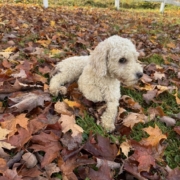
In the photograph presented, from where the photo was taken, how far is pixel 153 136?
2809 millimetres

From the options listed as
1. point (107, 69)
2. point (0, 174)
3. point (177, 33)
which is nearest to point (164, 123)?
point (107, 69)

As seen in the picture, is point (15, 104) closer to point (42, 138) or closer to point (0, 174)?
point (42, 138)

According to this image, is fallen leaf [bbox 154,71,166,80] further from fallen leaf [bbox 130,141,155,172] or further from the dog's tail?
fallen leaf [bbox 130,141,155,172]

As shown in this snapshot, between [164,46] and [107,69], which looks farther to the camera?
[164,46]

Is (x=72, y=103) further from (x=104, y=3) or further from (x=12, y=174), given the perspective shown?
(x=104, y=3)

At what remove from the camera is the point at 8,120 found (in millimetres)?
2695

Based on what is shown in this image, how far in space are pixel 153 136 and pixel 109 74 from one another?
913mm

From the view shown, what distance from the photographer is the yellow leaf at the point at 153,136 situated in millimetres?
2746

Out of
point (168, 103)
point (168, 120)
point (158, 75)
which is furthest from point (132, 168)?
point (158, 75)

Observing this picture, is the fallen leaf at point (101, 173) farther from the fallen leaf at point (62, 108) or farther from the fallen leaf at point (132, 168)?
the fallen leaf at point (62, 108)

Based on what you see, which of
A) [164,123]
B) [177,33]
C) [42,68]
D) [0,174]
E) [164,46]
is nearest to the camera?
[0,174]

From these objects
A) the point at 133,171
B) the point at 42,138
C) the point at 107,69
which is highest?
the point at 107,69

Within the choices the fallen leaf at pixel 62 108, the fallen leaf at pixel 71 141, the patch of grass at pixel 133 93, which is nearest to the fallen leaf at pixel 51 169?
the fallen leaf at pixel 71 141

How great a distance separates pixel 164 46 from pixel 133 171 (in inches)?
181
